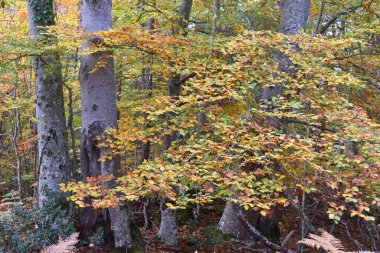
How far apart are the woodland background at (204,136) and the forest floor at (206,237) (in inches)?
1.7

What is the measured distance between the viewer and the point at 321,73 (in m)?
4.17

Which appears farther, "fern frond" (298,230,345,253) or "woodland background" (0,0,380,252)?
"woodland background" (0,0,380,252)

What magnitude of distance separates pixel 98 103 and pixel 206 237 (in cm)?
404

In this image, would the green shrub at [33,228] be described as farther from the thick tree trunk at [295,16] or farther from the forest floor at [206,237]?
the thick tree trunk at [295,16]

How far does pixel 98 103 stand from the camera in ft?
16.6

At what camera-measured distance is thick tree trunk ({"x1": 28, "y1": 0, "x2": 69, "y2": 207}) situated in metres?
6.62

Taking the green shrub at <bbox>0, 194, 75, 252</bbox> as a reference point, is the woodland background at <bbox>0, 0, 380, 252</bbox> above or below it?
above

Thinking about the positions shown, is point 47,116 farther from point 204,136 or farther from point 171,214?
point 204,136

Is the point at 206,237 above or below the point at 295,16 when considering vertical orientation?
below

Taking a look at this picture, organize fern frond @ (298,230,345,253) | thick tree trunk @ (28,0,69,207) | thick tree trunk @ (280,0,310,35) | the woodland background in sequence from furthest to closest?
thick tree trunk @ (28,0,69,207) → thick tree trunk @ (280,0,310,35) → the woodland background → fern frond @ (298,230,345,253)

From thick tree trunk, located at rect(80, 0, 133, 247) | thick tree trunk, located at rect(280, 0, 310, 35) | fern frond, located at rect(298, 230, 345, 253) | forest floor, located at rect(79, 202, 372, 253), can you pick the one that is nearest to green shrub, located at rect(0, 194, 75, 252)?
forest floor, located at rect(79, 202, 372, 253)

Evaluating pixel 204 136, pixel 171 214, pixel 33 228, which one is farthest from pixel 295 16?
pixel 33 228

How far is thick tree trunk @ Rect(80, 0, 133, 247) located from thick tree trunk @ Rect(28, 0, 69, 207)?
1.90m

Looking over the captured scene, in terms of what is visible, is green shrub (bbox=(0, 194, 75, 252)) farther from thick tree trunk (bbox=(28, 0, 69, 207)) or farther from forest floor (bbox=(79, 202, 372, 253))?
thick tree trunk (bbox=(28, 0, 69, 207))
